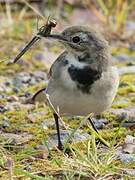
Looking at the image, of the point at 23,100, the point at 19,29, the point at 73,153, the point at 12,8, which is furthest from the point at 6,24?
the point at 73,153

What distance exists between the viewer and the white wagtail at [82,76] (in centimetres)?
466

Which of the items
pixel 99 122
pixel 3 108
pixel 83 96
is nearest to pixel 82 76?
pixel 83 96

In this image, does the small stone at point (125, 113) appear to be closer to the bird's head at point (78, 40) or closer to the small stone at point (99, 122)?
the small stone at point (99, 122)

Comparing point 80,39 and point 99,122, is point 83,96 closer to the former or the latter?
point 80,39

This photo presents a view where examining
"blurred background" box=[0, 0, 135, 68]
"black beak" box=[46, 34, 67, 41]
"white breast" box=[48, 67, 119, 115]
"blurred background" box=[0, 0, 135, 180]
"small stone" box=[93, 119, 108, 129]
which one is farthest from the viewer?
"blurred background" box=[0, 0, 135, 68]

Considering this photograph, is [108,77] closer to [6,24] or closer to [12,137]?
[12,137]

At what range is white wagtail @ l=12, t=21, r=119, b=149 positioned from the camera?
4.66m

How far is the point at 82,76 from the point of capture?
4.72m

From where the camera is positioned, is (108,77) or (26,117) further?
(26,117)

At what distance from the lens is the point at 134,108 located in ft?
19.5

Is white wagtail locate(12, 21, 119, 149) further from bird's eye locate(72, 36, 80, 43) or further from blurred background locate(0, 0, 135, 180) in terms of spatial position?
blurred background locate(0, 0, 135, 180)

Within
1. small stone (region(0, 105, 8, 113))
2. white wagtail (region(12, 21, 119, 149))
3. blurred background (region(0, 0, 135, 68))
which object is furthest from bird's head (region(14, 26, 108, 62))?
Answer: blurred background (region(0, 0, 135, 68))

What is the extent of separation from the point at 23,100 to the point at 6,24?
6.52ft

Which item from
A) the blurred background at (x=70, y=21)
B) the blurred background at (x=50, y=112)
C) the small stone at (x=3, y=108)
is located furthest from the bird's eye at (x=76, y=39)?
the blurred background at (x=70, y=21)
